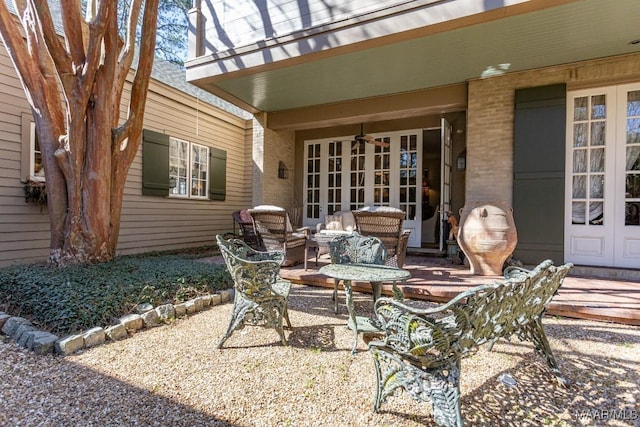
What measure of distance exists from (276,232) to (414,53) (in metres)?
3.09

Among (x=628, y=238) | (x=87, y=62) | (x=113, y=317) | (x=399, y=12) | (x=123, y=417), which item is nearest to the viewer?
(x=123, y=417)

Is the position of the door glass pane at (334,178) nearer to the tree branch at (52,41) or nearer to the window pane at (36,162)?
the tree branch at (52,41)

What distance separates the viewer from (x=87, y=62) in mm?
3811

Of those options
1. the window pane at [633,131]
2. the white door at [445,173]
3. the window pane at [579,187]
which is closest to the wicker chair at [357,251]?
the white door at [445,173]

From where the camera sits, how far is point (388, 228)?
155 inches

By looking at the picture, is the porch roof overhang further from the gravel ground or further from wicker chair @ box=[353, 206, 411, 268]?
the gravel ground

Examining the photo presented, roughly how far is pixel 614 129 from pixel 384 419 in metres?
5.03

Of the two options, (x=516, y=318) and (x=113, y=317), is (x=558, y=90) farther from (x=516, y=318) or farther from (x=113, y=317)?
(x=113, y=317)

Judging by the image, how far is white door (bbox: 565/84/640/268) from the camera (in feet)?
13.8

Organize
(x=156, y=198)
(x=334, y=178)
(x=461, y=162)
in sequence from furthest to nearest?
(x=334, y=178), (x=156, y=198), (x=461, y=162)

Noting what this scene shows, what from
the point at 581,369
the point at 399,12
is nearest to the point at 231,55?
the point at 399,12

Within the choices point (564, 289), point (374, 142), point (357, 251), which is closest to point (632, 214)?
point (564, 289)

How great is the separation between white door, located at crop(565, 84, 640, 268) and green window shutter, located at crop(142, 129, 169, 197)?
276 inches

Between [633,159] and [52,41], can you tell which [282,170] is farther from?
[633,159]
